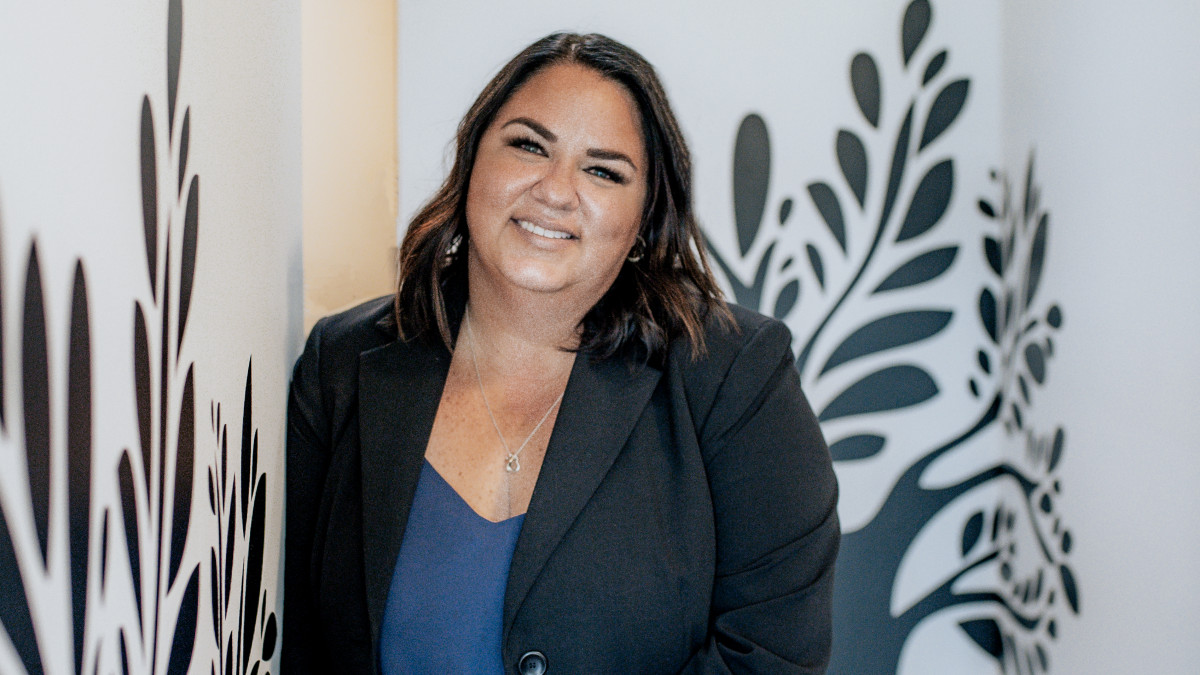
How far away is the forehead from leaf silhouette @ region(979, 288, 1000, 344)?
145cm

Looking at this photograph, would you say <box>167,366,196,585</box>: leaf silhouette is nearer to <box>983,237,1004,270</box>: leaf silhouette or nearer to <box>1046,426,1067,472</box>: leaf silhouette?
<box>1046,426,1067,472</box>: leaf silhouette

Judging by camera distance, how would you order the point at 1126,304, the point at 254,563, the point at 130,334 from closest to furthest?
the point at 130,334 < the point at 254,563 < the point at 1126,304

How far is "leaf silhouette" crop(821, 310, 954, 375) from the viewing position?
2627 mm

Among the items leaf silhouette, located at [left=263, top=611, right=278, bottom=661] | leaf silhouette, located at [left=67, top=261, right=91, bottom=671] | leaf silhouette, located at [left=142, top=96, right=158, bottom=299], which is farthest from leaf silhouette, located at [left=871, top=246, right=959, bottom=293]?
leaf silhouette, located at [left=67, top=261, right=91, bottom=671]

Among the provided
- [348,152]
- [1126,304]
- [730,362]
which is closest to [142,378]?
[730,362]

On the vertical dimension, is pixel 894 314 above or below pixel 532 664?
above

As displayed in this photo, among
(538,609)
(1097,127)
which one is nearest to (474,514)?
(538,609)

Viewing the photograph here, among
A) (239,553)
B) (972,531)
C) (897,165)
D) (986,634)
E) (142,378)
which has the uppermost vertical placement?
(897,165)

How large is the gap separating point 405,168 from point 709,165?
89cm

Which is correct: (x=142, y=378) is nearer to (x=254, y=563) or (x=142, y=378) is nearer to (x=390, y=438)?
(x=254, y=563)

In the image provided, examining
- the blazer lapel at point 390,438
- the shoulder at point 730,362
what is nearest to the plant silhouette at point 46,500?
the blazer lapel at point 390,438

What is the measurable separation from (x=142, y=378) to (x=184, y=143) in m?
0.27

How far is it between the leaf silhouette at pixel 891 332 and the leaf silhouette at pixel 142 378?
7.09ft

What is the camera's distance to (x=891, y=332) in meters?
2.63
